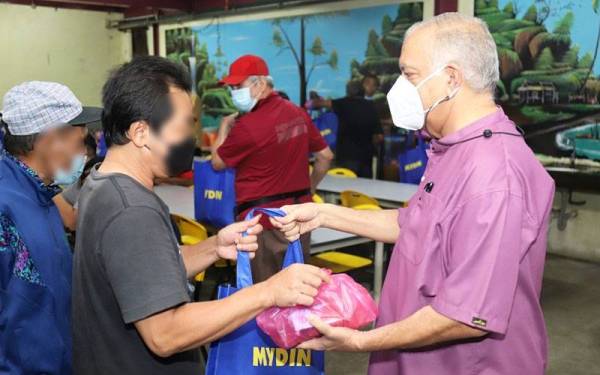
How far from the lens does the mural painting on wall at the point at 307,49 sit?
671 centimetres

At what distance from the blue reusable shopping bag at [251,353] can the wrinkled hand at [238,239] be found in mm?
24

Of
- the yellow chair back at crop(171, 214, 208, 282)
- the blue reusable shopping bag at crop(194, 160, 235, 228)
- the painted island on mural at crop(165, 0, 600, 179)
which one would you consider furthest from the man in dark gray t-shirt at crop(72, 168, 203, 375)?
the painted island on mural at crop(165, 0, 600, 179)

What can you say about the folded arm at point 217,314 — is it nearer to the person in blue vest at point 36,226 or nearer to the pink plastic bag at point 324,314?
the pink plastic bag at point 324,314

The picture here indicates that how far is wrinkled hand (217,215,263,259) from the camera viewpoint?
60.1 inches

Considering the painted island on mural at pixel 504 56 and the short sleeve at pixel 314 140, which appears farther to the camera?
the painted island on mural at pixel 504 56

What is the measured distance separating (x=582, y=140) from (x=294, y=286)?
16.5 feet

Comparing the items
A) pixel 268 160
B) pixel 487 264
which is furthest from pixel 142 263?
pixel 268 160

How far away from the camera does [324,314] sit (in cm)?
138

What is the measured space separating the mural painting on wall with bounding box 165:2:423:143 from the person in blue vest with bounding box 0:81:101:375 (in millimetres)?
5373

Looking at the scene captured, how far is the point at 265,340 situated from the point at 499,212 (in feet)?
2.38

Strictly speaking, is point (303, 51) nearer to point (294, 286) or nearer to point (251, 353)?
point (251, 353)

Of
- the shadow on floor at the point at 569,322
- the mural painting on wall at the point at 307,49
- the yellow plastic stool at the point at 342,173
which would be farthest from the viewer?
the mural painting on wall at the point at 307,49

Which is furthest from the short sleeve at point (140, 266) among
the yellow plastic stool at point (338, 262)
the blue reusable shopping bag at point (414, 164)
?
the blue reusable shopping bag at point (414, 164)

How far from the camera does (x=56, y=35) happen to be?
1016 cm
